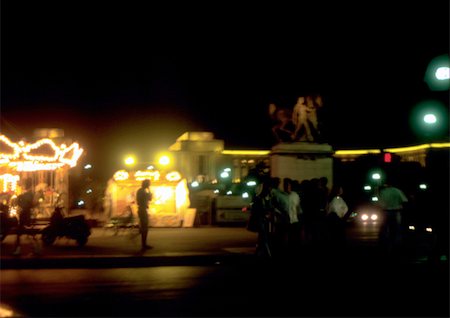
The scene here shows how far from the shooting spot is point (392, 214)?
15.5m

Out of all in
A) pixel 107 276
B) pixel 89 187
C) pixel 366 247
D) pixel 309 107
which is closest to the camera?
pixel 107 276

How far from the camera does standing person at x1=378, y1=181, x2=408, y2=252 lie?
15.4 meters

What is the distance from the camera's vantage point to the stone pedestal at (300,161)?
26094 mm

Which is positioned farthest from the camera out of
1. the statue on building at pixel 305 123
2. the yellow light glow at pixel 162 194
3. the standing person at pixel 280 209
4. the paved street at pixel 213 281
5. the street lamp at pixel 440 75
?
the statue on building at pixel 305 123

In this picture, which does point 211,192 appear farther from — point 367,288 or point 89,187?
point 367,288

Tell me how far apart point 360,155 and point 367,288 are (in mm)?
22923

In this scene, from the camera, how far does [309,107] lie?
27250 millimetres

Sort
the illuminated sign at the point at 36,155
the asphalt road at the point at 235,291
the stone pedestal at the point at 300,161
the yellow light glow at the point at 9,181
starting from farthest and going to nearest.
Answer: the stone pedestal at the point at 300,161 < the yellow light glow at the point at 9,181 < the illuminated sign at the point at 36,155 < the asphalt road at the point at 235,291

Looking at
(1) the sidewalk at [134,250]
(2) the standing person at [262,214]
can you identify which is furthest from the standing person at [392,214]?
(1) the sidewalk at [134,250]

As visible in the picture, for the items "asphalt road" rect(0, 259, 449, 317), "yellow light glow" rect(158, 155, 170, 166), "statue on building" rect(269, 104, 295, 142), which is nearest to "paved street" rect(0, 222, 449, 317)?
"asphalt road" rect(0, 259, 449, 317)

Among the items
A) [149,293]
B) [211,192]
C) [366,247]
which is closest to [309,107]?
[211,192]

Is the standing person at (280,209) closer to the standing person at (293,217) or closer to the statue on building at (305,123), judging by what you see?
the standing person at (293,217)

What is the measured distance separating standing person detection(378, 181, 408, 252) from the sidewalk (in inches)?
126

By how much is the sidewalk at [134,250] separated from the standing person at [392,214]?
3211 mm
